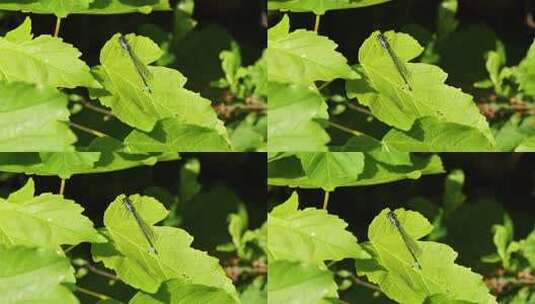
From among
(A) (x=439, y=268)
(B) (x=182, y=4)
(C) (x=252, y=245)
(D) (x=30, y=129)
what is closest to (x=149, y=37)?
(B) (x=182, y=4)

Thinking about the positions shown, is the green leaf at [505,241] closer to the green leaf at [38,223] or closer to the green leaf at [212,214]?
the green leaf at [212,214]

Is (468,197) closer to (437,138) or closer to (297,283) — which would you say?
(437,138)

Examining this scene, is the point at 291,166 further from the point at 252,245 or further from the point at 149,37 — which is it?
the point at 149,37

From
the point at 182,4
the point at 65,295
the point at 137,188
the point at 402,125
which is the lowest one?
the point at 65,295

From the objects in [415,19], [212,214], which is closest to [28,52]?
[212,214]

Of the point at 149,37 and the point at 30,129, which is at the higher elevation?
the point at 149,37
